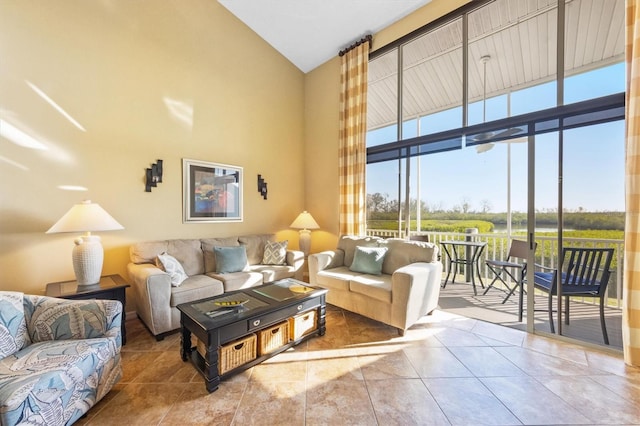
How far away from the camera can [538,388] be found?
1.86 meters

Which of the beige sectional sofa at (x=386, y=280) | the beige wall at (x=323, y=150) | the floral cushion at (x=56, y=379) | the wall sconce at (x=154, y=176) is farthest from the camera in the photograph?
the beige wall at (x=323, y=150)

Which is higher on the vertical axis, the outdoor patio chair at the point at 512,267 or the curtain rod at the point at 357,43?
the curtain rod at the point at 357,43

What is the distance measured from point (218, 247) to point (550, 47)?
177 inches

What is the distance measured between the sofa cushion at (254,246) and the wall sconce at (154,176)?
1.33 metres

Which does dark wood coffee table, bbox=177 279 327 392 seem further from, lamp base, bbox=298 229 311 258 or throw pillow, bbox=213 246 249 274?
lamp base, bbox=298 229 311 258

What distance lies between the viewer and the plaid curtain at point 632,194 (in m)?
2.04

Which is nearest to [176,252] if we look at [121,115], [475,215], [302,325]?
[121,115]

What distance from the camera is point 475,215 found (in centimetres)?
441

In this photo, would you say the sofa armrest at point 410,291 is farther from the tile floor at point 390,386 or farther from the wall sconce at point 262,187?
the wall sconce at point 262,187

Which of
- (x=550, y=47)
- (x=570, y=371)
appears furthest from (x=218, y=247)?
(x=550, y=47)

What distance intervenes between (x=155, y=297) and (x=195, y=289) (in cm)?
37

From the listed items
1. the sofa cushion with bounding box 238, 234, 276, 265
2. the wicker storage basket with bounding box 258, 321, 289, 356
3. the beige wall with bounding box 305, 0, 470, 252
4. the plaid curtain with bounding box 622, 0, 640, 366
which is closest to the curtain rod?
the beige wall with bounding box 305, 0, 470, 252

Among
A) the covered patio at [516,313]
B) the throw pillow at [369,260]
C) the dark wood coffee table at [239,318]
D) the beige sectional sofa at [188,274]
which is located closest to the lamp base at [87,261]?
the beige sectional sofa at [188,274]

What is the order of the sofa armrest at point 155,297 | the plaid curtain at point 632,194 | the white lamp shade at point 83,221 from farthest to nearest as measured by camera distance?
the sofa armrest at point 155,297 < the white lamp shade at point 83,221 < the plaid curtain at point 632,194
